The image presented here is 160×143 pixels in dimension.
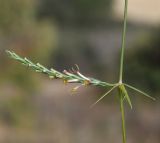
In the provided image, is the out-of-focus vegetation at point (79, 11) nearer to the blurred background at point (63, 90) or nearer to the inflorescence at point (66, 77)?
the blurred background at point (63, 90)

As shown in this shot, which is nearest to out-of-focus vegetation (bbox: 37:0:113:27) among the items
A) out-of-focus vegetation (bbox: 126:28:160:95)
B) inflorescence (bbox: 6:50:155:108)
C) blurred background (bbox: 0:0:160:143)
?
blurred background (bbox: 0:0:160:143)

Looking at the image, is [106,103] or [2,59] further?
[2,59]

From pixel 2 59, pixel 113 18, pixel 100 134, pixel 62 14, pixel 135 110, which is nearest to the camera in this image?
pixel 100 134

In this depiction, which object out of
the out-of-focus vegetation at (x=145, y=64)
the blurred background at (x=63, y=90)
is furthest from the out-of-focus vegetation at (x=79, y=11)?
the out-of-focus vegetation at (x=145, y=64)

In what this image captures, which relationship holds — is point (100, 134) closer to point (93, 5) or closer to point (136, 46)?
point (136, 46)

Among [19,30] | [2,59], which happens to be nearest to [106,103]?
[2,59]

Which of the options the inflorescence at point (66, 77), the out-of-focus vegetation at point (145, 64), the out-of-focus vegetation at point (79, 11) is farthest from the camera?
the out-of-focus vegetation at point (79, 11)

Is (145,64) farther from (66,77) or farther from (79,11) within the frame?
(66,77)

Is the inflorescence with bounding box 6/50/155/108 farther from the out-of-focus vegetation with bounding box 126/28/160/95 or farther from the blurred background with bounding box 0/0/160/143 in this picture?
the out-of-focus vegetation with bounding box 126/28/160/95
